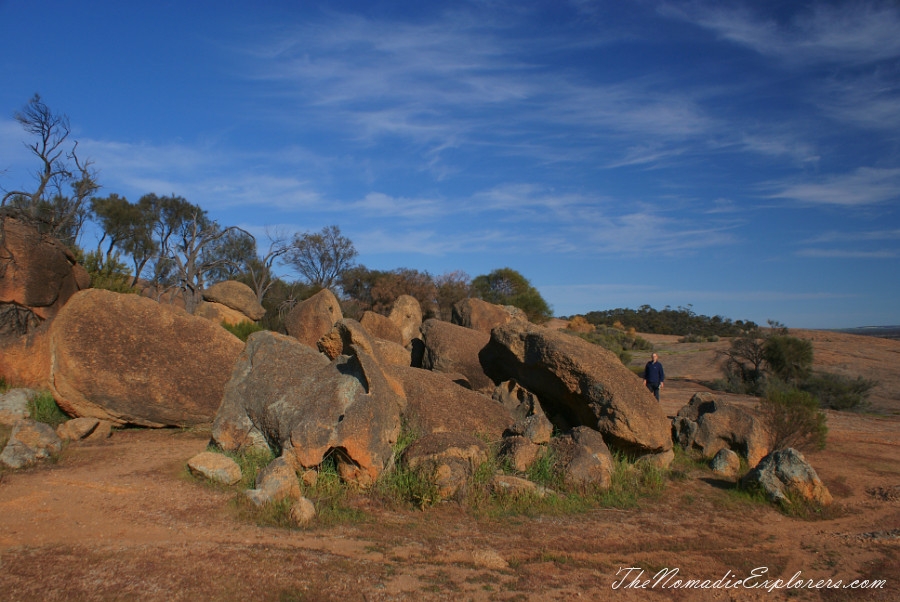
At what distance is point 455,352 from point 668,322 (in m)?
43.6

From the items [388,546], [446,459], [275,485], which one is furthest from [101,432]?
[388,546]

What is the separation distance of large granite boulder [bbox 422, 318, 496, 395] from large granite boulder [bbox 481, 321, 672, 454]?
211cm

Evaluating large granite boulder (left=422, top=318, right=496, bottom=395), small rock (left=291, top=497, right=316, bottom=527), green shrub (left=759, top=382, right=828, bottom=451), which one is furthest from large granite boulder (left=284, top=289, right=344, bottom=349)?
green shrub (left=759, top=382, right=828, bottom=451)

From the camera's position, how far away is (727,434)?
953cm

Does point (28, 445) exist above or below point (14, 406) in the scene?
below

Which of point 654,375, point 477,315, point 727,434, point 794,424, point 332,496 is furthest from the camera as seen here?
point 477,315

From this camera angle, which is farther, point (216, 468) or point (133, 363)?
point (133, 363)

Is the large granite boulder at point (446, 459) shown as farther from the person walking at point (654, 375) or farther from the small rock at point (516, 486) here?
the person walking at point (654, 375)

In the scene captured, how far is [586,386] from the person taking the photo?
8.52 metres

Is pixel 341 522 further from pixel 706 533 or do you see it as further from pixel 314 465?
pixel 706 533

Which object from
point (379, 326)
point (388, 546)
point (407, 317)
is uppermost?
point (407, 317)

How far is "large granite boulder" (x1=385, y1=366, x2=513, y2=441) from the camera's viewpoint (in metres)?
8.59

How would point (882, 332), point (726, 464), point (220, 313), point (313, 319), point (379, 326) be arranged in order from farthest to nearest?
point (882, 332)
point (220, 313)
point (379, 326)
point (313, 319)
point (726, 464)

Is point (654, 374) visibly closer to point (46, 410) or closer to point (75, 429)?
point (75, 429)
